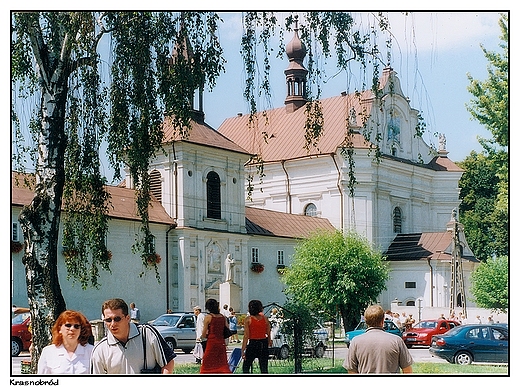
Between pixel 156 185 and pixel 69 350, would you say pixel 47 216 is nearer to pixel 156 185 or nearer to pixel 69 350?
pixel 69 350

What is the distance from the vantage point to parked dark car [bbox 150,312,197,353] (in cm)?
2392

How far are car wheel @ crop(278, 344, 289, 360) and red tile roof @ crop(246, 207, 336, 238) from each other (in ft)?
80.0

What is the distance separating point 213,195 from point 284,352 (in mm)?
23856

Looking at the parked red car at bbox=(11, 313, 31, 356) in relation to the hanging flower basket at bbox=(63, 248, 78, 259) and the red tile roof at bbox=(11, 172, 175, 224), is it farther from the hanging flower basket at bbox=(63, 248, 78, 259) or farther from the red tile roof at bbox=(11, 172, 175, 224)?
the red tile roof at bbox=(11, 172, 175, 224)

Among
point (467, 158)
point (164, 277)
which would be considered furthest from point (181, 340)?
point (467, 158)

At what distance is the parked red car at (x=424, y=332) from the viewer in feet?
96.3

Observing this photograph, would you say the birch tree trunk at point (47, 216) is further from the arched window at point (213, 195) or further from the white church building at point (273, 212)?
the arched window at point (213, 195)

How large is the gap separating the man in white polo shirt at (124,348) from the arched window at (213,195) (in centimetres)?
3152

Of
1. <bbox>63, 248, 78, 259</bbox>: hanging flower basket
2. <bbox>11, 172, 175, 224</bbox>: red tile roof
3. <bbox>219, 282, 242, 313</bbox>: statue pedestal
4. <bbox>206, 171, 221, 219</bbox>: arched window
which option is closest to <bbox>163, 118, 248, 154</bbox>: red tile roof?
<bbox>206, 171, 221, 219</bbox>: arched window

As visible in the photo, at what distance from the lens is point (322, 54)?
12.3 m

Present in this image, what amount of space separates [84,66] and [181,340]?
13.1 metres

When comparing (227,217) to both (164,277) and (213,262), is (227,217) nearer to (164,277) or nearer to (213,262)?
(213,262)

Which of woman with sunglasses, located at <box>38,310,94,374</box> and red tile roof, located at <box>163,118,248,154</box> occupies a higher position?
red tile roof, located at <box>163,118,248,154</box>

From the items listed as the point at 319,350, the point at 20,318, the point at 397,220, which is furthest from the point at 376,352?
the point at 397,220
